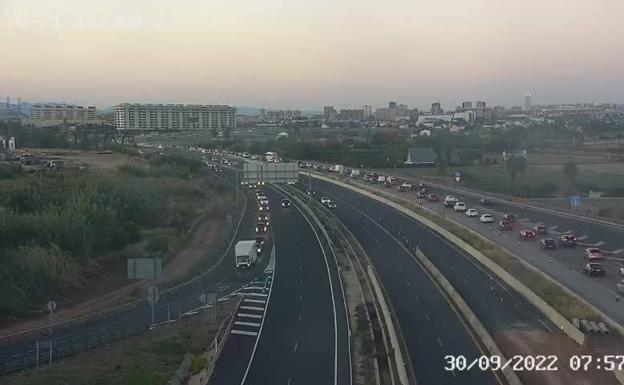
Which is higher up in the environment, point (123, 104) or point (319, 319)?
point (123, 104)

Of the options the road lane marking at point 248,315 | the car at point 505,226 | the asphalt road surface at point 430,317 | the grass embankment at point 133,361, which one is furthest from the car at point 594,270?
the grass embankment at point 133,361

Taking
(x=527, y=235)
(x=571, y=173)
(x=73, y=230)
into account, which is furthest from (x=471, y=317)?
(x=571, y=173)

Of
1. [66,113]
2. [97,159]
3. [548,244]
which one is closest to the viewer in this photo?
[548,244]

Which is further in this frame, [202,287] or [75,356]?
[202,287]

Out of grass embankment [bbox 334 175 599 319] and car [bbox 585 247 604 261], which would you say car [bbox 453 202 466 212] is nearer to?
grass embankment [bbox 334 175 599 319]

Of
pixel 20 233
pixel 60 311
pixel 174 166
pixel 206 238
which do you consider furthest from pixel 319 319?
pixel 174 166

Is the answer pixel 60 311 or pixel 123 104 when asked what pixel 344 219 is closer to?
pixel 60 311

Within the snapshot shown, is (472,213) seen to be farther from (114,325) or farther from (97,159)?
(97,159)
